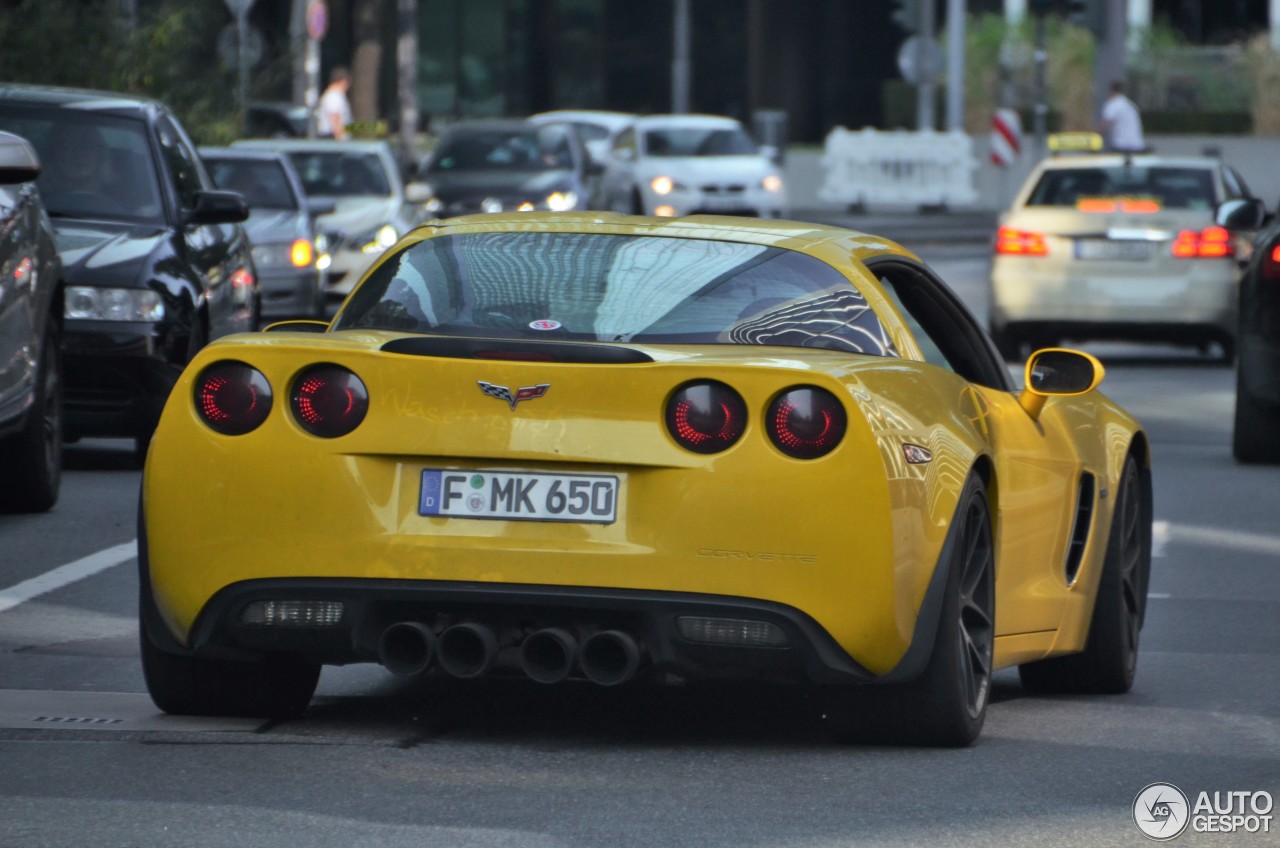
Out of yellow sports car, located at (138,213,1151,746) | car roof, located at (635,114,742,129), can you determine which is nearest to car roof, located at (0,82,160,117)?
yellow sports car, located at (138,213,1151,746)

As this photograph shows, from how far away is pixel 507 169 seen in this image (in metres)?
30.2

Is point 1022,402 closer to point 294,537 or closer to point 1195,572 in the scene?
point 294,537

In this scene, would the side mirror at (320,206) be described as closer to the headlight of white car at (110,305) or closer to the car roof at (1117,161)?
the car roof at (1117,161)

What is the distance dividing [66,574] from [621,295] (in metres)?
3.54

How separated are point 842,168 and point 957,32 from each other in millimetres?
3373

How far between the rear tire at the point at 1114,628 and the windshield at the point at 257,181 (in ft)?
43.8

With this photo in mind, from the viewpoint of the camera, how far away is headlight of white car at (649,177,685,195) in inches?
1438

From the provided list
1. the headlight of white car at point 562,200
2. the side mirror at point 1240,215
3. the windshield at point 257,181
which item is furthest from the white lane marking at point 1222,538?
the headlight of white car at point 562,200

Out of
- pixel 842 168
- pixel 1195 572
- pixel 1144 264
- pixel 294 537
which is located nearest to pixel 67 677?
pixel 294 537

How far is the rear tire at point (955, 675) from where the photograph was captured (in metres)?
5.93

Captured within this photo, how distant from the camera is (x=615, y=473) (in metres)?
5.68

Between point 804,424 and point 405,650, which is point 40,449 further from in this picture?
point 804,424

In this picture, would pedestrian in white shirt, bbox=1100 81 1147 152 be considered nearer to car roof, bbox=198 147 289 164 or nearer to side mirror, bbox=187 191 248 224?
car roof, bbox=198 147 289 164

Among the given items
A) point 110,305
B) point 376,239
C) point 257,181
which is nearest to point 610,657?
point 110,305
